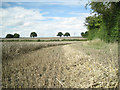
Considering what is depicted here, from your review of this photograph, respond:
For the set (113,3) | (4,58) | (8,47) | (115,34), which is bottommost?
(4,58)

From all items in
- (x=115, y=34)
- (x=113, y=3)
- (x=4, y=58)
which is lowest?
(x=4, y=58)

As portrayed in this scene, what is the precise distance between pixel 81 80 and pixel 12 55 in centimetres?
326

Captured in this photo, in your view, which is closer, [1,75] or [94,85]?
[94,85]

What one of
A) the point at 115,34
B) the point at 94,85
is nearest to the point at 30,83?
the point at 94,85

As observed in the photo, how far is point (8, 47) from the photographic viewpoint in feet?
16.2

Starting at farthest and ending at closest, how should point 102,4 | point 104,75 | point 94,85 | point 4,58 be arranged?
point 102,4 → point 4,58 → point 104,75 → point 94,85

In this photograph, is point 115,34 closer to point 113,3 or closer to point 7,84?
point 113,3

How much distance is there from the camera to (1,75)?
3096mm

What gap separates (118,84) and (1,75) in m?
3.10

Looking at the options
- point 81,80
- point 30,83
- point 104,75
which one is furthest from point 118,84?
point 30,83

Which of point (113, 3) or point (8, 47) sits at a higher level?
point (113, 3)

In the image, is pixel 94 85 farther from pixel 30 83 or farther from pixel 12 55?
pixel 12 55

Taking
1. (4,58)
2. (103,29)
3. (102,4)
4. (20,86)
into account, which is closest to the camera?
(20,86)

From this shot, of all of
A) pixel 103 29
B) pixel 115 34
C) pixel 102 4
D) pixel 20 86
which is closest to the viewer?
pixel 20 86
